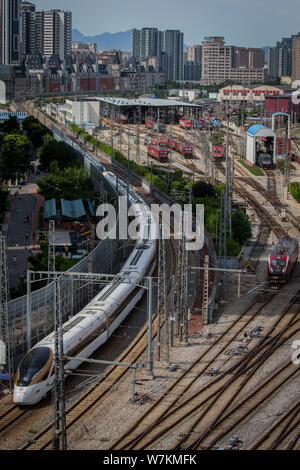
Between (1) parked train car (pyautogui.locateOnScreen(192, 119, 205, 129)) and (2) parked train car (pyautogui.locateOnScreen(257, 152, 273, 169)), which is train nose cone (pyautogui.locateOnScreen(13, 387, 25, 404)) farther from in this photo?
(1) parked train car (pyautogui.locateOnScreen(192, 119, 205, 129))

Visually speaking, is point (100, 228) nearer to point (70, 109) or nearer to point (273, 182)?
point (273, 182)

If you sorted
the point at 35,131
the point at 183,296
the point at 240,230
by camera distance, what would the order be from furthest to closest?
the point at 35,131
the point at 240,230
the point at 183,296

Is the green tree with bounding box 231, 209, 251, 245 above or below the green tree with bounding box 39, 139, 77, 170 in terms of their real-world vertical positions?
below

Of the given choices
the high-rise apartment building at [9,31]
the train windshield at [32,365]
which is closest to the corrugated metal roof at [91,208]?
the train windshield at [32,365]

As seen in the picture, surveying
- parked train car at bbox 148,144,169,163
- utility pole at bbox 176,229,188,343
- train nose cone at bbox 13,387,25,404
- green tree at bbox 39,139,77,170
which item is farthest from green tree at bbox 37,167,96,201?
train nose cone at bbox 13,387,25,404

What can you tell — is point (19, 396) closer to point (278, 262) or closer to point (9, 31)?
point (278, 262)

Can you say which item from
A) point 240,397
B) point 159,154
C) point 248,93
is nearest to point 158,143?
point 159,154

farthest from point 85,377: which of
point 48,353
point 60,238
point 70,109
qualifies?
point 70,109
